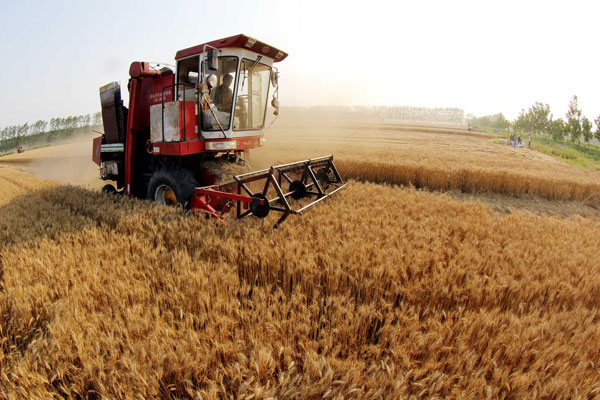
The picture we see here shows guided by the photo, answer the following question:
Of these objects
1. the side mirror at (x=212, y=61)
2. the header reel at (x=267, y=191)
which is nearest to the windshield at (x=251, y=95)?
the side mirror at (x=212, y=61)

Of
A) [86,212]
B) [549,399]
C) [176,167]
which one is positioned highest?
[176,167]

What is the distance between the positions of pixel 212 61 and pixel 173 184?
1887 millimetres

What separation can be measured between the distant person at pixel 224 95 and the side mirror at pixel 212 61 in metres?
0.52

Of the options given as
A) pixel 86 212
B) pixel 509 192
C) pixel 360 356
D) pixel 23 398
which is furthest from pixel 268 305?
pixel 509 192

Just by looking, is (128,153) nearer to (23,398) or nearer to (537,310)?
(23,398)

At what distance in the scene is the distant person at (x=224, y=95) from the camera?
4.80m

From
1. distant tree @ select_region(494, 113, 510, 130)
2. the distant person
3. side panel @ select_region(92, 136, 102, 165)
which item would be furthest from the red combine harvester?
distant tree @ select_region(494, 113, 510, 130)

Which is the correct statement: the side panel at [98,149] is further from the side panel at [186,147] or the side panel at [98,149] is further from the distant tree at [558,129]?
the distant tree at [558,129]

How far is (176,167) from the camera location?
4.73 meters

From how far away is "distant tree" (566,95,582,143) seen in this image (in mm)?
38281

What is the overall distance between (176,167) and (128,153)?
156cm

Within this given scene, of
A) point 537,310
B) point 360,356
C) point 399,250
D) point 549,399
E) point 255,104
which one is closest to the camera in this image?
point 549,399

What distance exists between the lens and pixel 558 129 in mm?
42469

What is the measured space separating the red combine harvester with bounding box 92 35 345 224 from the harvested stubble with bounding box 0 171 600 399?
1.04 m
